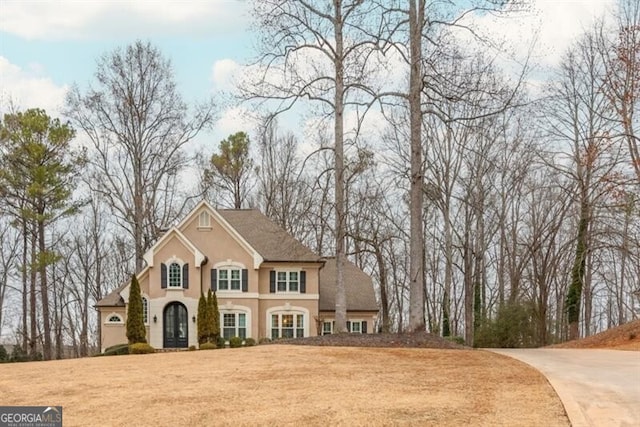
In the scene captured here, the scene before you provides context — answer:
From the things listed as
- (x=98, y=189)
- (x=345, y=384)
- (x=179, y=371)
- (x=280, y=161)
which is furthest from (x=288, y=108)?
(x=280, y=161)

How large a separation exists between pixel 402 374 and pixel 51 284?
1308 inches

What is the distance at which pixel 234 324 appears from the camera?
93.2 ft

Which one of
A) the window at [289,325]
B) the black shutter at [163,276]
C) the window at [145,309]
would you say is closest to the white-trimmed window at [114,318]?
the window at [145,309]

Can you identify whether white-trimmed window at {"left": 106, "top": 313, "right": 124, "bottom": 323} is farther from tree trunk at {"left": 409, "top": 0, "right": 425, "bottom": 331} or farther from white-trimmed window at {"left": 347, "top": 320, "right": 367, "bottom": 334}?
tree trunk at {"left": 409, "top": 0, "right": 425, "bottom": 331}

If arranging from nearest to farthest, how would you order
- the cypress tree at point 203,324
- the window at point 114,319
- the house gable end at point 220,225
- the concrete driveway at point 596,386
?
1. the concrete driveway at point 596,386
2. the cypress tree at point 203,324
3. the house gable end at point 220,225
4. the window at point 114,319

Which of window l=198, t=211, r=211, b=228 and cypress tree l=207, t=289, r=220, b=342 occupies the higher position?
window l=198, t=211, r=211, b=228

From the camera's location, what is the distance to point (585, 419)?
23.5 ft

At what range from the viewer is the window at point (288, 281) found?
95.1ft

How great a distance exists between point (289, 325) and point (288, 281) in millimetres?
1962

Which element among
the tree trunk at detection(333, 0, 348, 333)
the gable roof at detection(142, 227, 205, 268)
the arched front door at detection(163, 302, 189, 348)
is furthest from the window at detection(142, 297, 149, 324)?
the tree trunk at detection(333, 0, 348, 333)

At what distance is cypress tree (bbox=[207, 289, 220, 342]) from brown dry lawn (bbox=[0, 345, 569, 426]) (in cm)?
1192

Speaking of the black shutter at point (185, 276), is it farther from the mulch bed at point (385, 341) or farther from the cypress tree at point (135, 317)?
the mulch bed at point (385, 341)

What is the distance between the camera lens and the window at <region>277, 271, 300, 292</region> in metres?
29.0

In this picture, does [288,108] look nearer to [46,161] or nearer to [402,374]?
[402,374]
